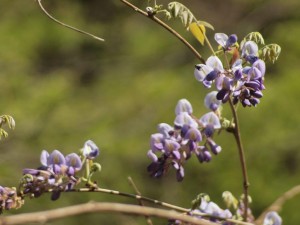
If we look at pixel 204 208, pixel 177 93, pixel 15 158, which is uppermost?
pixel 204 208

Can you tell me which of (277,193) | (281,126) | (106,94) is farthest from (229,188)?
(106,94)

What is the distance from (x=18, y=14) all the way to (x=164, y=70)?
1.14 m

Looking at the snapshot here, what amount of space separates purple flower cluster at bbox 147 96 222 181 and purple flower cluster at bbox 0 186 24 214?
169mm

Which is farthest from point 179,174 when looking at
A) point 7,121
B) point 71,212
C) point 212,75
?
point 71,212

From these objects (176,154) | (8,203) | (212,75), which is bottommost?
(8,203)

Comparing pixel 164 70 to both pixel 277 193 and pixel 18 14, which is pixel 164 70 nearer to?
pixel 18 14

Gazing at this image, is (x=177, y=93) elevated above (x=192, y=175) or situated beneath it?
elevated above

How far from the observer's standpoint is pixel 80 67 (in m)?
5.96

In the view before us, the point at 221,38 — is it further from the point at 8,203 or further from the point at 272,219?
the point at 8,203

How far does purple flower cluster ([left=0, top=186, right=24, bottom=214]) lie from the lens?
957mm

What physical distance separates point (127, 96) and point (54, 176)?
13.8ft

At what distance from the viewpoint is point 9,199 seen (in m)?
0.96

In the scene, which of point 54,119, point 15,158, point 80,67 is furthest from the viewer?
point 80,67

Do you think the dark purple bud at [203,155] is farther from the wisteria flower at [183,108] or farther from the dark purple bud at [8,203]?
the dark purple bud at [8,203]
